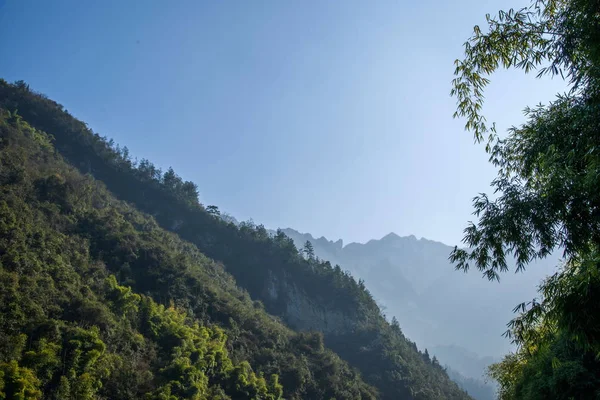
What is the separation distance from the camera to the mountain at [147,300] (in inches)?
711

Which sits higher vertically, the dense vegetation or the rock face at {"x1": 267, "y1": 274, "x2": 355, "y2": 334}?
the dense vegetation

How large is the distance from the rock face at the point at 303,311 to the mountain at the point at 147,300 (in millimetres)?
224

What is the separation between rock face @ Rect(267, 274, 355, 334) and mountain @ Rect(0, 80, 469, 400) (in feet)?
0.73

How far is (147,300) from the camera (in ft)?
89.5

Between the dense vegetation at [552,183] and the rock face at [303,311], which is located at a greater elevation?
the dense vegetation at [552,183]

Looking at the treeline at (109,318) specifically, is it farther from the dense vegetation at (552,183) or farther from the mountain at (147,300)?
the dense vegetation at (552,183)

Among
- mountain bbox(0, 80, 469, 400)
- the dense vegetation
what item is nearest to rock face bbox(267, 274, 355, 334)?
mountain bbox(0, 80, 469, 400)

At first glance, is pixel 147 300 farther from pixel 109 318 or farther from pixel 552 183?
pixel 552 183

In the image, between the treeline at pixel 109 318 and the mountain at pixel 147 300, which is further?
the mountain at pixel 147 300

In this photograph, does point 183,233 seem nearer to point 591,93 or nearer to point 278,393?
point 278,393

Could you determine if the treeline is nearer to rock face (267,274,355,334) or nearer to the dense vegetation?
rock face (267,274,355,334)

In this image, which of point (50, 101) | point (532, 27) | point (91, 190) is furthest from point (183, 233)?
point (532, 27)

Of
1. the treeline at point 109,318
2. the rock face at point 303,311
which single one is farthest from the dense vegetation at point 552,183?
the rock face at point 303,311

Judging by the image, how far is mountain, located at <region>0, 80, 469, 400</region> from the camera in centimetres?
1806
